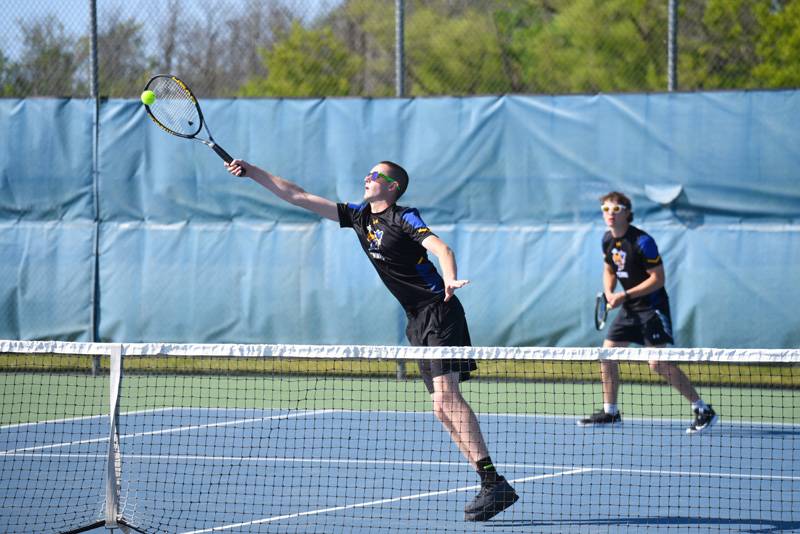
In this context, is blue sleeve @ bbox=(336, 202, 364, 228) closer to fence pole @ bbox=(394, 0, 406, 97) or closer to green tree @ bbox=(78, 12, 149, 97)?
fence pole @ bbox=(394, 0, 406, 97)

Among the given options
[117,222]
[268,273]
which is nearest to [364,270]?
[268,273]

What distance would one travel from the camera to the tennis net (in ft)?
17.9

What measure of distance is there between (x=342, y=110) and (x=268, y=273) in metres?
A: 1.64

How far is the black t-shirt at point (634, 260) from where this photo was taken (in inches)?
337

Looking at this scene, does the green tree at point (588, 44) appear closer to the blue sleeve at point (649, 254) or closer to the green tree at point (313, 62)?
the green tree at point (313, 62)

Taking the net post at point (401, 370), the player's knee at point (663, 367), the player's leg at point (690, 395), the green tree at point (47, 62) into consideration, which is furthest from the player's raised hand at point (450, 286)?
the green tree at point (47, 62)

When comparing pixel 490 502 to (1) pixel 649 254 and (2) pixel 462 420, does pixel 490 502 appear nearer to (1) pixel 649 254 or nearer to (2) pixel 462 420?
(2) pixel 462 420

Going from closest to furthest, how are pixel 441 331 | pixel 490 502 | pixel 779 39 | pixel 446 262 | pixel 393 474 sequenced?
1. pixel 446 262
2. pixel 490 502
3. pixel 441 331
4. pixel 393 474
5. pixel 779 39

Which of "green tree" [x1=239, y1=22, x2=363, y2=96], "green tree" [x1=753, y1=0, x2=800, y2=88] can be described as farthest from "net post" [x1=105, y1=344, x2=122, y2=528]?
"green tree" [x1=753, y1=0, x2=800, y2=88]

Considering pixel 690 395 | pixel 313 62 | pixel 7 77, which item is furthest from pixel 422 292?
pixel 313 62

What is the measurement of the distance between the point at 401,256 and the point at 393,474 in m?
1.58

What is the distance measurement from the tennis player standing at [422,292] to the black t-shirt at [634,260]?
A: 2.88 metres

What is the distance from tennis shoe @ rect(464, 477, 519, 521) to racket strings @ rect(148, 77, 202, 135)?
2847 mm

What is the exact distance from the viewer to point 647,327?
8719mm
